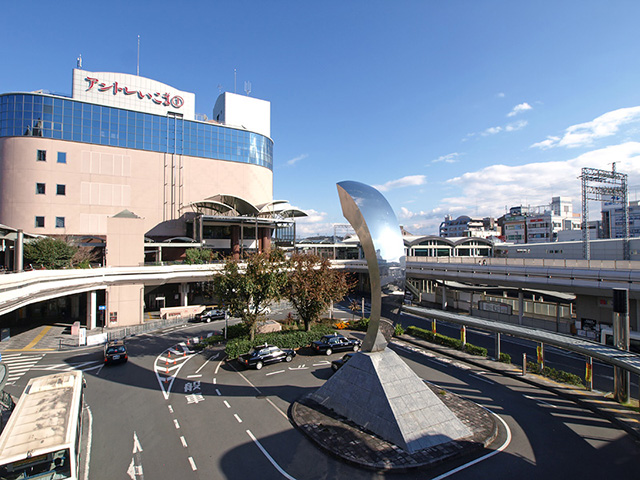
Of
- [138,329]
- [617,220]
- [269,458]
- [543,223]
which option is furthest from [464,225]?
[269,458]

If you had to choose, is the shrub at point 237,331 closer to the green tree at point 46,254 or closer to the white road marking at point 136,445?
the white road marking at point 136,445

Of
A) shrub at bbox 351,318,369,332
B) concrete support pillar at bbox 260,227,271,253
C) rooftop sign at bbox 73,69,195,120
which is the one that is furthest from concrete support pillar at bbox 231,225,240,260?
shrub at bbox 351,318,369,332

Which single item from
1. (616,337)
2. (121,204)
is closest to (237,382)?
(616,337)

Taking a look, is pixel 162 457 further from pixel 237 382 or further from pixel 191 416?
pixel 237 382

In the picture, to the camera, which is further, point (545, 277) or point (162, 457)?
point (545, 277)

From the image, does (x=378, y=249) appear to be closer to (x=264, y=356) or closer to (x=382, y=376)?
(x=382, y=376)

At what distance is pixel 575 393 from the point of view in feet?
59.9

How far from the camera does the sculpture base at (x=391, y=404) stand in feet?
44.1

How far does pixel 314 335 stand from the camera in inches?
1089

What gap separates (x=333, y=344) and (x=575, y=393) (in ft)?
47.5

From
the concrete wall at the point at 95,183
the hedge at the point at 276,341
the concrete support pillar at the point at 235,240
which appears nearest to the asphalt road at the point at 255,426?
the hedge at the point at 276,341

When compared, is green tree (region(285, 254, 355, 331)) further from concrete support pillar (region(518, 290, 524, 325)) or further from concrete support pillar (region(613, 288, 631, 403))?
concrete support pillar (region(518, 290, 524, 325))

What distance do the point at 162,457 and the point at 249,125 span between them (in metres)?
62.8

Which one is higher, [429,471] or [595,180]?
[595,180]
